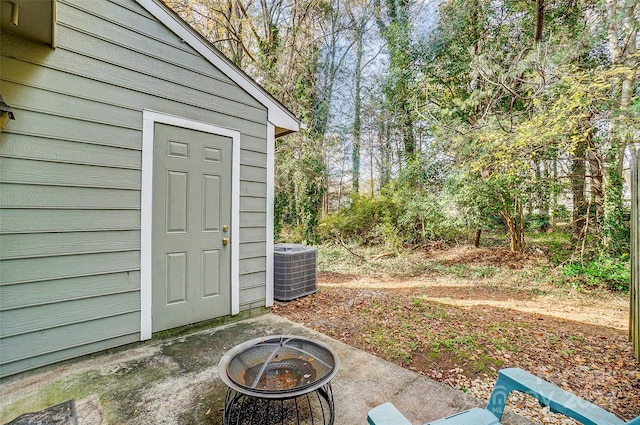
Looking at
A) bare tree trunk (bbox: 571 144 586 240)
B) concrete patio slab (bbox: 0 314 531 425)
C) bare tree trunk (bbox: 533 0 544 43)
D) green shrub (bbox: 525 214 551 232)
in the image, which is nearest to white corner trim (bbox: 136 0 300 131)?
concrete patio slab (bbox: 0 314 531 425)

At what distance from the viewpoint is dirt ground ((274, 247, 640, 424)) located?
2311 millimetres

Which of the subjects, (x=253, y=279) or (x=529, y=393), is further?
(x=253, y=279)

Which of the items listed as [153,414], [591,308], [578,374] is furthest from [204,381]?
[591,308]

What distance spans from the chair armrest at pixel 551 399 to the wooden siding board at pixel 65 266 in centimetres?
283

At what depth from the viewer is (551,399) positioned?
1180 mm

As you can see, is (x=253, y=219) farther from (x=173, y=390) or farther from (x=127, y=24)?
(x=127, y=24)

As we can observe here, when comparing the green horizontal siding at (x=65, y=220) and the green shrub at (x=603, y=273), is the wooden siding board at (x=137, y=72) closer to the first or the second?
the green horizontal siding at (x=65, y=220)

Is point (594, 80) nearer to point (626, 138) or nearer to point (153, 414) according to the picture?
point (626, 138)

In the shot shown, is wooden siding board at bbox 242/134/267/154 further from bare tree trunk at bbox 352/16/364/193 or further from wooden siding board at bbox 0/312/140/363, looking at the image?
bare tree trunk at bbox 352/16/364/193

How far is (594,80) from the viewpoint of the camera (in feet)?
14.2

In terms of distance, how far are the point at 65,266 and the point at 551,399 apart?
3183 mm

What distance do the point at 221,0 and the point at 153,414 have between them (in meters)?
9.07

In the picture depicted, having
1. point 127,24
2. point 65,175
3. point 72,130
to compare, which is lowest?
point 65,175

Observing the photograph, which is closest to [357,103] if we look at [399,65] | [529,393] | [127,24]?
[399,65]
